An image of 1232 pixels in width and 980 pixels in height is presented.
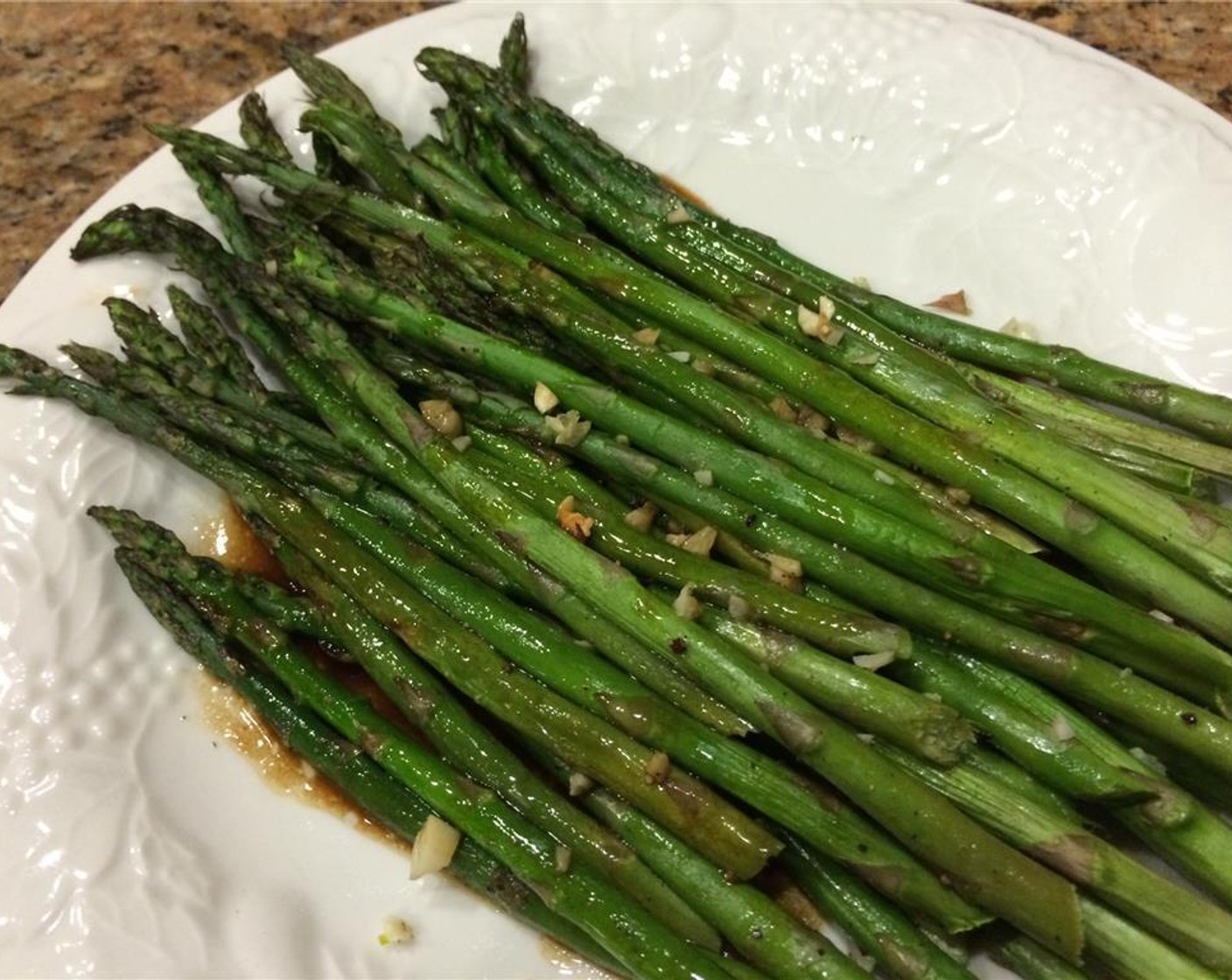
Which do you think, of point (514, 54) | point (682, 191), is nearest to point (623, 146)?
point (682, 191)

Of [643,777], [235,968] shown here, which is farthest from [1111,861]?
[235,968]

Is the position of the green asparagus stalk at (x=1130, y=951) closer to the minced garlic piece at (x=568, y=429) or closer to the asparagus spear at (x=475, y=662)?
the asparagus spear at (x=475, y=662)

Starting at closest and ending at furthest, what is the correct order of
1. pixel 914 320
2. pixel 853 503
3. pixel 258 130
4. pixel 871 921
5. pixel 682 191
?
pixel 871 921, pixel 853 503, pixel 914 320, pixel 258 130, pixel 682 191

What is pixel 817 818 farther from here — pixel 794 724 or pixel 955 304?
pixel 955 304

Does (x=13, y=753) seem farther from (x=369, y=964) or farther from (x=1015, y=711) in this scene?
(x=1015, y=711)

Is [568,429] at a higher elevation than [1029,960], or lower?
higher

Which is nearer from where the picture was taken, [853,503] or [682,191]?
[853,503]

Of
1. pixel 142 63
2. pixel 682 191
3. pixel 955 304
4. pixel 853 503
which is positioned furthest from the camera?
pixel 142 63

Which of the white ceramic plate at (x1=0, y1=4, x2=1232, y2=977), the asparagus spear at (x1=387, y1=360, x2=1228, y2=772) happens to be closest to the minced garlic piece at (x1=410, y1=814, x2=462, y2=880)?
the white ceramic plate at (x1=0, y1=4, x2=1232, y2=977)

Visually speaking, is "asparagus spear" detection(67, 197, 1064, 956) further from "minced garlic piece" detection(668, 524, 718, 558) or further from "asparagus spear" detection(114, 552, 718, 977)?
"asparagus spear" detection(114, 552, 718, 977)
